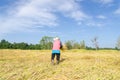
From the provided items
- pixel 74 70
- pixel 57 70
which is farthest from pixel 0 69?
pixel 74 70

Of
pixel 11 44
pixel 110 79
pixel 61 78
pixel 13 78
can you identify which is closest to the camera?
pixel 110 79

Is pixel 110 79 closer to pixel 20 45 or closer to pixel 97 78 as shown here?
pixel 97 78

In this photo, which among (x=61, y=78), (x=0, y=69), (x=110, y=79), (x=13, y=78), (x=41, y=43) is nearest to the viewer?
(x=110, y=79)

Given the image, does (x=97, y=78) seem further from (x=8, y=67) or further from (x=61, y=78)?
(x=8, y=67)

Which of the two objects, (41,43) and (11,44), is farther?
(41,43)

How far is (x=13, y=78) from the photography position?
12984 mm

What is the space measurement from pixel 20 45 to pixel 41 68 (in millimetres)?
71587

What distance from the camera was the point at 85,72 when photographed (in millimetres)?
12445

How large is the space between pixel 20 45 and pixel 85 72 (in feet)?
242

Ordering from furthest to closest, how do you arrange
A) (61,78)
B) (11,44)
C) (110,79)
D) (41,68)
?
1. (11,44)
2. (41,68)
3. (61,78)
4. (110,79)

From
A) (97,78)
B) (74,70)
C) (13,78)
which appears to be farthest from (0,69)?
(97,78)

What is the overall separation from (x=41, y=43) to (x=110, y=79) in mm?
80637

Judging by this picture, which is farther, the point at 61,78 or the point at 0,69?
the point at 0,69

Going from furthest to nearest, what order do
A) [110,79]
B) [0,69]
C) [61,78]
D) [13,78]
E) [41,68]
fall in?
[0,69] → [41,68] → [13,78] → [61,78] → [110,79]
